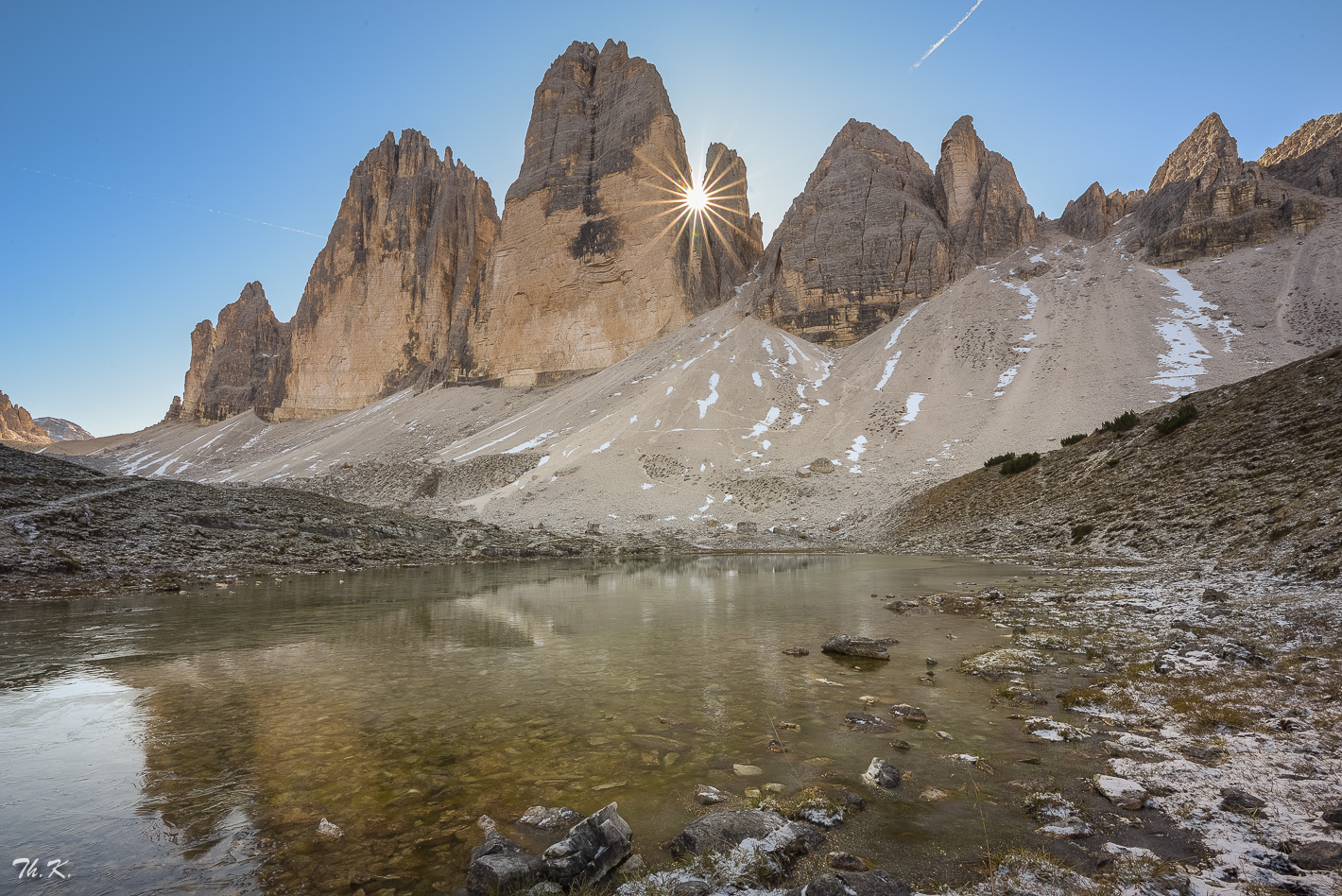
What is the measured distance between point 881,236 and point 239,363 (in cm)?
14653

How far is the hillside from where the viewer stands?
41.3 ft

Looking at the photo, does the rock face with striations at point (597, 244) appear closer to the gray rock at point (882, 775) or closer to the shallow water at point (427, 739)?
the shallow water at point (427, 739)

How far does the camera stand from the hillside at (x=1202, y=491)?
12.6 metres

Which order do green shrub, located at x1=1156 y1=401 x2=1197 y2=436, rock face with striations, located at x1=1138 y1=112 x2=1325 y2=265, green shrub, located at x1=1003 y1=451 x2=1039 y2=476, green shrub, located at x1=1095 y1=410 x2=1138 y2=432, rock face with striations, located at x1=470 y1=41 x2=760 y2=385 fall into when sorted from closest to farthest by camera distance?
green shrub, located at x1=1156 y1=401 x2=1197 y2=436 → green shrub, located at x1=1095 y1=410 x2=1138 y2=432 → green shrub, located at x1=1003 y1=451 x2=1039 y2=476 → rock face with striations, located at x1=1138 y1=112 x2=1325 y2=265 → rock face with striations, located at x1=470 y1=41 x2=760 y2=385

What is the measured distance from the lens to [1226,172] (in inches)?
2653

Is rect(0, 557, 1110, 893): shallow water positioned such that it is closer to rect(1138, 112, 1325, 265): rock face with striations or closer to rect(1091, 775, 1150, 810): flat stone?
rect(1091, 775, 1150, 810): flat stone

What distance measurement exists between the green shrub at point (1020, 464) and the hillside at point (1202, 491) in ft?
1.75

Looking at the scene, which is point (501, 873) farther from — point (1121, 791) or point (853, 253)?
point (853, 253)

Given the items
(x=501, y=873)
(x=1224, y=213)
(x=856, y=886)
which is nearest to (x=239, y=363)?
(x=501, y=873)

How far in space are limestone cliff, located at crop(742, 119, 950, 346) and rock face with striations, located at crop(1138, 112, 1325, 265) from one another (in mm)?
22424

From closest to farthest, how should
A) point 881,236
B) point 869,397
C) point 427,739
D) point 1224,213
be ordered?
1. point 427,739
2. point 869,397
3. point 1224,213
4. point 881,236

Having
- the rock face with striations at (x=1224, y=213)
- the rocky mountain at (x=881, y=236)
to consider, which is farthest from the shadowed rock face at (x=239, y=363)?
the rock face with striations at (x=1224, y=213)

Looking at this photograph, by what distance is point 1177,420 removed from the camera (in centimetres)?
2255

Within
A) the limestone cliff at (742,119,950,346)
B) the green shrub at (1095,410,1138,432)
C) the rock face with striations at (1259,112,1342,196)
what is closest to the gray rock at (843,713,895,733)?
the green shrub at (1095,410,1138,432)
